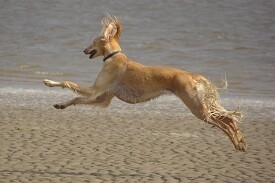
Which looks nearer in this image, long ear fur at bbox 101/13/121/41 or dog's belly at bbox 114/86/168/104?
dog's belly at bbox 114/86/168/104

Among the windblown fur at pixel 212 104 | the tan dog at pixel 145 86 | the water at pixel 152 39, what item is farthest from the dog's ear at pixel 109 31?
the water at pixel 152 39

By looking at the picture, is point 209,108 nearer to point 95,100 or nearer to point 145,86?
point 145,86

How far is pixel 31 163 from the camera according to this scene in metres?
8.48

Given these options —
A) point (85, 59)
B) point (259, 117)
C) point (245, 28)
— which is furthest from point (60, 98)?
point (245, 28)

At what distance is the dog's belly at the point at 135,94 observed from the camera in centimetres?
894

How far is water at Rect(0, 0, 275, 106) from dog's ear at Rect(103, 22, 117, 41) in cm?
596

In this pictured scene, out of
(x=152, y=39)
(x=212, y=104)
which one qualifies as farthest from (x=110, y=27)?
(x=152, y=39)

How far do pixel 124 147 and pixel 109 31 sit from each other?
158 cm

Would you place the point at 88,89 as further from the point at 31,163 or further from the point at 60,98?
the point at 60,98

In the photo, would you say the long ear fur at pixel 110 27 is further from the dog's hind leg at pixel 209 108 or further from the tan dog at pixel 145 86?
the dog's hind leg at pixel 209 108

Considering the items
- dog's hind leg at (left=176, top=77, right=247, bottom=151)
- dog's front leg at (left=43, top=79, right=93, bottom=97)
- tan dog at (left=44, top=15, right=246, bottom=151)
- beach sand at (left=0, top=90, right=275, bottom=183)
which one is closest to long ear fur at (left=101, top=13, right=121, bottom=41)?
tan dog at (left=44, top=15, right=246, bottom=151)

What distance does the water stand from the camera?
62.0 ft

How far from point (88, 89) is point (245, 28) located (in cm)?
2281

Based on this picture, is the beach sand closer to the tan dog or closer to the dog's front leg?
the tan dog
